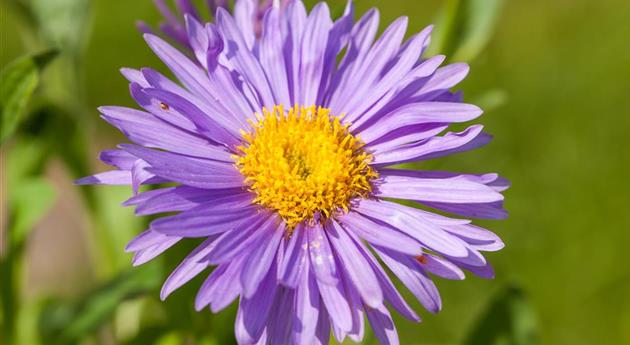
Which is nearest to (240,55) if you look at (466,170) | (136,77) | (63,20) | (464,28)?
(136,77)

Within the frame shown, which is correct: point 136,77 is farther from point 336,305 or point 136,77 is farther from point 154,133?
point 336,305

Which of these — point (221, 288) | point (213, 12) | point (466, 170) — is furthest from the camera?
point (466, 170)

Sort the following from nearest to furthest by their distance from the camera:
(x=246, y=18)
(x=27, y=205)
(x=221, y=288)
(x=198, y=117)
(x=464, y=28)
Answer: (x=221, y=288) < (x=198, y=117) < (x=246, y=18) < (x=27, y=205) < (x=464, y=28)

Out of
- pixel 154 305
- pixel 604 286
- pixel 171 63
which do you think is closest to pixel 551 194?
pixel 604 286

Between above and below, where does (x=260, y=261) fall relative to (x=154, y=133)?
below

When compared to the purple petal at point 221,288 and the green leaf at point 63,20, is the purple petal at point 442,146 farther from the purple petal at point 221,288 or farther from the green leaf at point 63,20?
the green leaf at point 63,20
